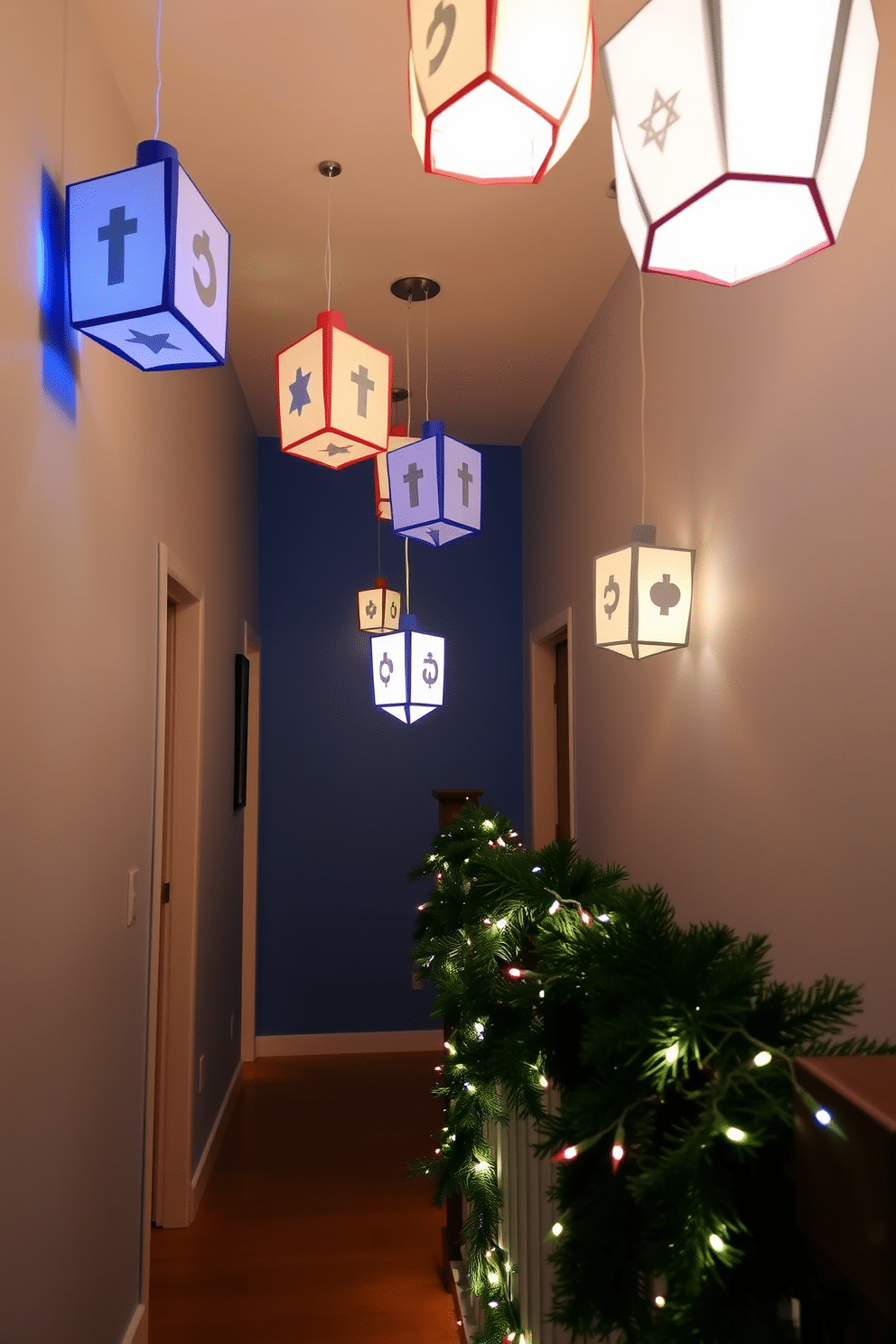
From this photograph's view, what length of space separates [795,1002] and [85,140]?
220 cm

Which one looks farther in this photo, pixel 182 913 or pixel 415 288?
pixel 415 288

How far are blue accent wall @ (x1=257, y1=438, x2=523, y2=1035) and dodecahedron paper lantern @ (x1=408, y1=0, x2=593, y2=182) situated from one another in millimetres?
3933

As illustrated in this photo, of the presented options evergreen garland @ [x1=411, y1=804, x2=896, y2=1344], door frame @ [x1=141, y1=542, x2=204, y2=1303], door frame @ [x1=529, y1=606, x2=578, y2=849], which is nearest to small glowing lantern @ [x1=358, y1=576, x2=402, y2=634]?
door frame @ [x1=529, y1=606, x2=578, y2=849]

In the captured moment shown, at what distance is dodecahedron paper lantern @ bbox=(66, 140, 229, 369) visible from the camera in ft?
5.17

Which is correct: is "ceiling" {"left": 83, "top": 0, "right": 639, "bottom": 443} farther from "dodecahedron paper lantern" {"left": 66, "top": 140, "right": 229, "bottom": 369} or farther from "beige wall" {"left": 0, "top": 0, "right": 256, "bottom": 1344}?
"dodecahedron paper lantern" {"left": 66, "top": 140, "right": 229, "bottom": 369}

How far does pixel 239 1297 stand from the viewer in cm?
266

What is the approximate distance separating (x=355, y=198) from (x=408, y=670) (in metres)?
1.53

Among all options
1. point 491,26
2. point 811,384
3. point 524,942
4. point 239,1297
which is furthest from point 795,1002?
point 239,1297

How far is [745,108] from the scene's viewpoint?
92 centimetres

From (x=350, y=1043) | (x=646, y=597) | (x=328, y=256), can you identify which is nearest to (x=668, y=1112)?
(x=646, y=597)

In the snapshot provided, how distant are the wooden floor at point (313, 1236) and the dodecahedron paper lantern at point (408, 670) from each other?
145 centimetres

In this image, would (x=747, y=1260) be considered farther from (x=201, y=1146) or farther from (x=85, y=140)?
(x=201, y=1146)

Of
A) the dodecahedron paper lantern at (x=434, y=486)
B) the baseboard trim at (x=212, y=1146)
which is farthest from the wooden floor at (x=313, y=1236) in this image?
the dodecahedron paper lantern at (x=434, y=486)

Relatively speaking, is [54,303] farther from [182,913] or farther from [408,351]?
[408,351]
